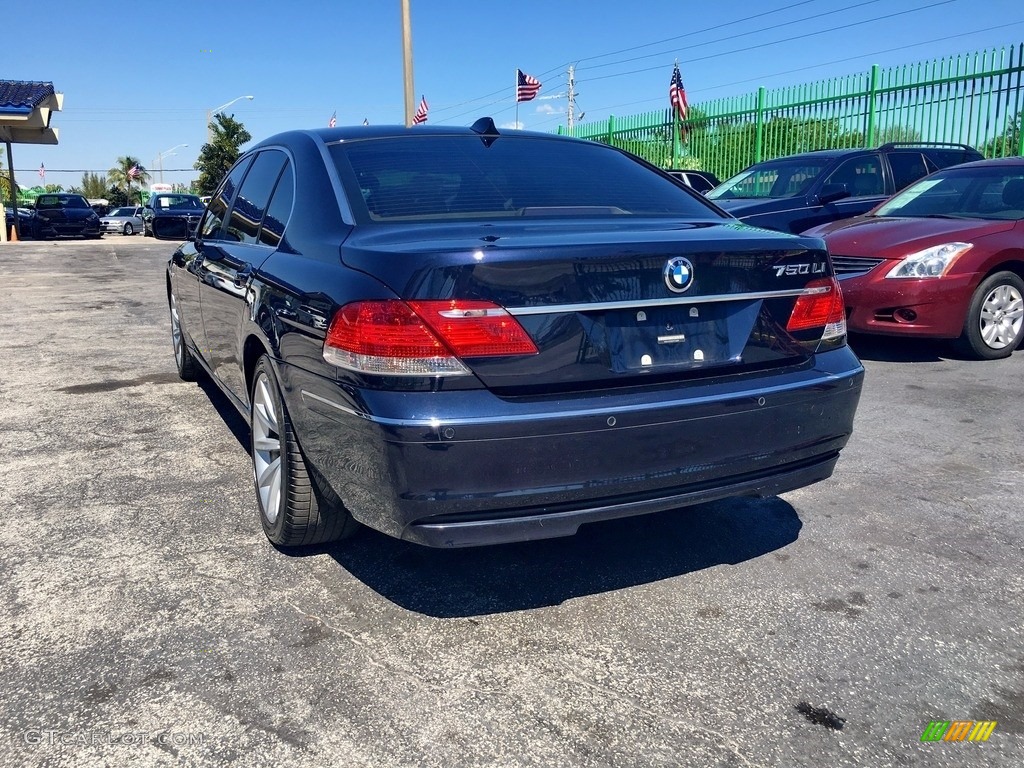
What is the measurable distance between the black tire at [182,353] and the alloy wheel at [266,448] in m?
2.46

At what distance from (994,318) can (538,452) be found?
18.2ft

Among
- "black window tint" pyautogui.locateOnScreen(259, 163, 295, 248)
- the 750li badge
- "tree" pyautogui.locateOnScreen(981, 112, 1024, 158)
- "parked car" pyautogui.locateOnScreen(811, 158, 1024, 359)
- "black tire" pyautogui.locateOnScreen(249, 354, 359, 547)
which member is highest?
"tree" pyautogui.locateOnScreen(981, 112, 1024, 158)

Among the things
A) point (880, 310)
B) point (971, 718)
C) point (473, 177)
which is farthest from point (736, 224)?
point (880, 310)

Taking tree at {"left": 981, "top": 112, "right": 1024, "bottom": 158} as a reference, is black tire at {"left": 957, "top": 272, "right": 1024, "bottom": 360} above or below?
below

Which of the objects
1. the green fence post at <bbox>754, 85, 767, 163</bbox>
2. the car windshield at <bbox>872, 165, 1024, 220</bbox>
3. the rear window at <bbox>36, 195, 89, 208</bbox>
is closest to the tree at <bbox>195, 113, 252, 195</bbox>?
the rear window at <bbox>36, 195, 89, 208</bbox>

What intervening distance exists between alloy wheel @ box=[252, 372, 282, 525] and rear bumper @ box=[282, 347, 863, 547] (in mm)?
510

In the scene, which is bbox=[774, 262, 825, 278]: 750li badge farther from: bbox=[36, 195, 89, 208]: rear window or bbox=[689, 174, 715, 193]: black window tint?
bbox=[36, 195, 89, 208]: rear window

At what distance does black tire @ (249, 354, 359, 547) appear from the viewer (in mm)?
2996

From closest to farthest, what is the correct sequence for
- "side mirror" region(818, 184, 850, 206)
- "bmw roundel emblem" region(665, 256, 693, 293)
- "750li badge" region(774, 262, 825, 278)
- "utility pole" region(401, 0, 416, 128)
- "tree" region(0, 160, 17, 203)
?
"bmw roundel emblem" region(665, 256, 693, 293)
"750li badge" region(774, 262, 825, 278)
"side mirror" region(818, 184, 850, 206)
"utility pole" region(401, 0, 416, 128)
"tree" region(0, 160, 17, 203)

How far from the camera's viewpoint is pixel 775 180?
1028 cm

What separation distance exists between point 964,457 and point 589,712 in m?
2.91

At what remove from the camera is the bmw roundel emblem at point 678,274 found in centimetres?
259

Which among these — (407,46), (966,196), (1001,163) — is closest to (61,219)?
(407,46)

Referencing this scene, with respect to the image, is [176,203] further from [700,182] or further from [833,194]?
[833,194]
